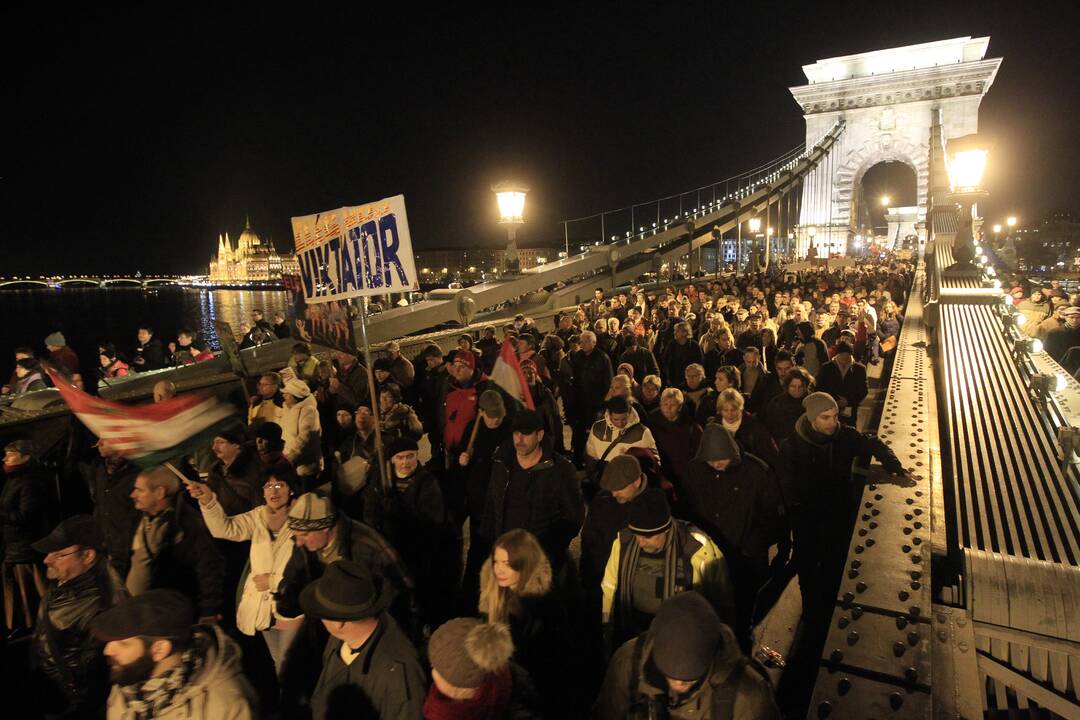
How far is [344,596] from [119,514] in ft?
7.54

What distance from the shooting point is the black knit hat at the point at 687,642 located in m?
1.75

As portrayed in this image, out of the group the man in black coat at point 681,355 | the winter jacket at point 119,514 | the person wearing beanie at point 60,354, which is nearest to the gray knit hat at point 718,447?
the winter jacket at point 119,514

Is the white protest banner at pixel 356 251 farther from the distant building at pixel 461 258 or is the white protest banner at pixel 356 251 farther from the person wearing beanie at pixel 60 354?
the distant building at pixel 461 258

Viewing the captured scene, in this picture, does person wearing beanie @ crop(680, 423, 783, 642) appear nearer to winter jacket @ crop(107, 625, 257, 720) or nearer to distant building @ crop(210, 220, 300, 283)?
winter jacket @ crop(107, 625, 257, 720)

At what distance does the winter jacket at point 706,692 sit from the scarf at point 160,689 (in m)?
1.42

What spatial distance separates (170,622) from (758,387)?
5.37 meters

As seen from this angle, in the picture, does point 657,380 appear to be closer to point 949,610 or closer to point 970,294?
point 949,610

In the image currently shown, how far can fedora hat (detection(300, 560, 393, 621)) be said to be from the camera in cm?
221

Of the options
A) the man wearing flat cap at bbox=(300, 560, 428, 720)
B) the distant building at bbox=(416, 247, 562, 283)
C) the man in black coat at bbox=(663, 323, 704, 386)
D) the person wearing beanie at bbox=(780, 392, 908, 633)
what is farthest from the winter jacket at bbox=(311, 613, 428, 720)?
the distant building at bbox=(416, 247, 562, 283)

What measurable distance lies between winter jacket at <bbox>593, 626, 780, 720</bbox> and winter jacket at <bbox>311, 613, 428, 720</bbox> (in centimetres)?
69

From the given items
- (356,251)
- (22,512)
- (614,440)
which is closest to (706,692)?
(614,440)

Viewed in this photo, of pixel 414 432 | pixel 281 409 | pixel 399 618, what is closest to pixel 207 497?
pixel 399 618

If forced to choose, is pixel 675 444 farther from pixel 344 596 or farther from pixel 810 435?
pixel 344 596

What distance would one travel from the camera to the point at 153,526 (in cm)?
337
